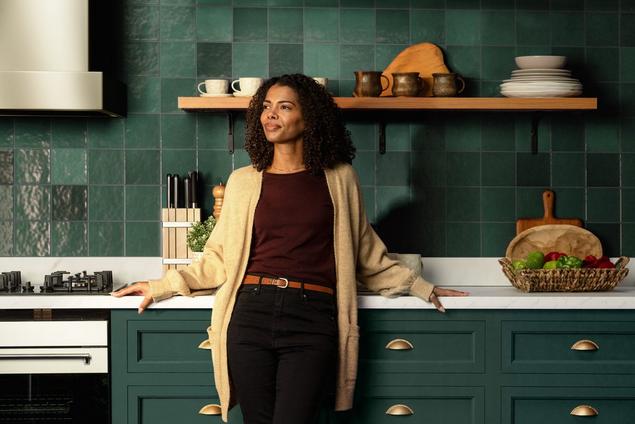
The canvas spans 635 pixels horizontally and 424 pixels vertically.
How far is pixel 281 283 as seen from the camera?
278cm

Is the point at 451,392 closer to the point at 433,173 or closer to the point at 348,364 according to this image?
the point at 348,364

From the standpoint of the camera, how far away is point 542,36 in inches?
149

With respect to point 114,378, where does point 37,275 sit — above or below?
above

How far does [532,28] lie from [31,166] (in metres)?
2.09

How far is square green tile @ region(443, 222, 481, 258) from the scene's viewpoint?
3.79m

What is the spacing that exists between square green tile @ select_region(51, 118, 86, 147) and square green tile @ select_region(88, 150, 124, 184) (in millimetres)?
67

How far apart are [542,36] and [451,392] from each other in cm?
153

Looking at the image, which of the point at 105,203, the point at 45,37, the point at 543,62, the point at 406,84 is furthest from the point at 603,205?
the point at 45,37

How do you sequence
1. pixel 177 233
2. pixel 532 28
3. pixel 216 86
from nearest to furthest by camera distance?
pixel 216 86 → pixel 177 233 → pixel 532 28

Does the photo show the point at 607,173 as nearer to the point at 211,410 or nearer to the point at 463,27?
the point at 463,27

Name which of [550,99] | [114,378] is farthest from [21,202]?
[550,99]

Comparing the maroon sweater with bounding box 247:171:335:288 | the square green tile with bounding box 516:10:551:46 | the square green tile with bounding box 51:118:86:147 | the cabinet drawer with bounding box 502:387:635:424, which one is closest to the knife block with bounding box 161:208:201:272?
the square green tile with bounding box 51:118:86:147

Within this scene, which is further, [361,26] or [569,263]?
[361,26]

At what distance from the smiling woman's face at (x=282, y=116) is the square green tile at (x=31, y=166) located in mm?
1227
